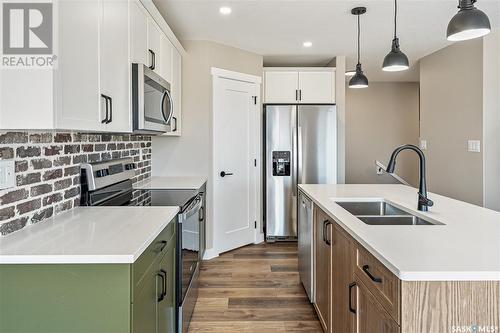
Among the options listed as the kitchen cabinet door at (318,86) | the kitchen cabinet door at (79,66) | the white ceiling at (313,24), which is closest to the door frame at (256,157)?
the white ceiling at (313,24)

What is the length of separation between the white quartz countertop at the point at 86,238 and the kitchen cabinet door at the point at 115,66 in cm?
46

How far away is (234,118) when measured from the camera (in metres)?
4.18

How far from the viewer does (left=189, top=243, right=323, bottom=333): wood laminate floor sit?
2422 millimetres

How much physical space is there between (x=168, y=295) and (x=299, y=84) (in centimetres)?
351

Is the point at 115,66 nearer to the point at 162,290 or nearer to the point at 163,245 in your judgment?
the point at 163,245

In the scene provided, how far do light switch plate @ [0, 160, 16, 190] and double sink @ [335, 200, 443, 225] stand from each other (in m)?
1.74

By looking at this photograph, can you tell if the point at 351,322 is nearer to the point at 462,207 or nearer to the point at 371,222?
the point at 371,222

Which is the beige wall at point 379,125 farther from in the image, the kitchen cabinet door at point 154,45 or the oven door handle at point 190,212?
the oven door handle at point 190,212

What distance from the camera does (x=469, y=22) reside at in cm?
175

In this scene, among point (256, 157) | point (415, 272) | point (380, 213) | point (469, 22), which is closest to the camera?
point (415, 272)

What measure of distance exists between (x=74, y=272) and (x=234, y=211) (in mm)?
3043

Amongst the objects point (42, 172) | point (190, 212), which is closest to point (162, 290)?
point (190, 212)

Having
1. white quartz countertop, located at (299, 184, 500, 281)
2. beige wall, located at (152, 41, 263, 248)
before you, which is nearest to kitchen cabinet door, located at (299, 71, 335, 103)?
beige wall, located at (152, 41, 263, 248)

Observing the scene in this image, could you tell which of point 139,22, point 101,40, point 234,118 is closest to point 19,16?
point 101,40
